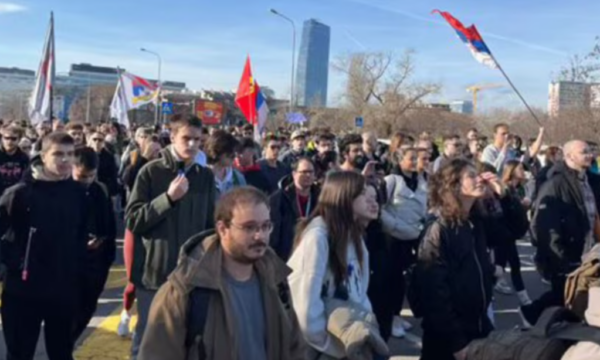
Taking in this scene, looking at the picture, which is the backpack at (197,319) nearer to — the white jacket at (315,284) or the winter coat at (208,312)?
the winter coat at (208,312)

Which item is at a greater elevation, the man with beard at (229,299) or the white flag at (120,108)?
the white flag at (120,108)

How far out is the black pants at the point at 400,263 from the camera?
6562 mm

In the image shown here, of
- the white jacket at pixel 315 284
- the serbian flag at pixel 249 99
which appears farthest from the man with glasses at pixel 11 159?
the serbian flag at pixel 249 99

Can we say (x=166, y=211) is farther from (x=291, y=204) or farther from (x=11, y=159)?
(x=11, y=159)

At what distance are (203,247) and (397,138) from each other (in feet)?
21.1

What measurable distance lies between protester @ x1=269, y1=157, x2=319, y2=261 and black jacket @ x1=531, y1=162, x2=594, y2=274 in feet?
7.11

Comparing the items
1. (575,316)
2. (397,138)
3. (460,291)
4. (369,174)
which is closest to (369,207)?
(460,291)

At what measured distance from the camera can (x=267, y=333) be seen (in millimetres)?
2805

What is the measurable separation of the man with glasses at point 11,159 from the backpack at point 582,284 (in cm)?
695

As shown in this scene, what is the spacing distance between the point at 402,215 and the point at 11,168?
490 centimetres

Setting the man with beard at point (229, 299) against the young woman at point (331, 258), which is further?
the young woman at point (331, 258)

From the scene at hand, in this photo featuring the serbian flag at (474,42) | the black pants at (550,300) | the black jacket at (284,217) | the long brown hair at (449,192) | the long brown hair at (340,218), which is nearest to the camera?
the long brown hair at (340,218)

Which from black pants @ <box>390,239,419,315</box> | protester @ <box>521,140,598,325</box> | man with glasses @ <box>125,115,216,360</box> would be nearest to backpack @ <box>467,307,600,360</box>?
man with glasses @ <box>125,115,216,360</box>

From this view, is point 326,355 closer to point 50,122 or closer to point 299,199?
point 299,199
